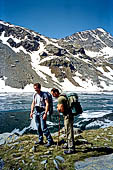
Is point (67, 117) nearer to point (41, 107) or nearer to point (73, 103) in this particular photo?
point (73, 103)

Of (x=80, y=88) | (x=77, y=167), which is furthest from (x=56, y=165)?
(x=80, y=88)

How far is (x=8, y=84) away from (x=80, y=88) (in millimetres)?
47562

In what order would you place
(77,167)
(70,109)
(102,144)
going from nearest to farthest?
(77,167), (70,109), (102,144)

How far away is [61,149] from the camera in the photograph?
7.13m

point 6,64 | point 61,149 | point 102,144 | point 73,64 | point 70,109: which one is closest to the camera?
point 70,109

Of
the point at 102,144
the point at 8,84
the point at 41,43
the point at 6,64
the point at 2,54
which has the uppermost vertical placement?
the point at 41,43

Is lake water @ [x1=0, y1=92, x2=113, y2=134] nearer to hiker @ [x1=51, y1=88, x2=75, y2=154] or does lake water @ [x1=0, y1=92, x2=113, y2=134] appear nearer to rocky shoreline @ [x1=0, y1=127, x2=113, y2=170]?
rocky shoreline @ [x1=0, y1=127, x2=113, y2=170]

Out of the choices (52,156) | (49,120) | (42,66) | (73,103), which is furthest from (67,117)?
(42,66)

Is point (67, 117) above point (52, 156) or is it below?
above

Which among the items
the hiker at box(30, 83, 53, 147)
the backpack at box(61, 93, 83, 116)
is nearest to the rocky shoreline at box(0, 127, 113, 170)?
the hiker at box(30, 83, 53, 147)

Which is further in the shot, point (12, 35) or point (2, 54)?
point (12, 35)

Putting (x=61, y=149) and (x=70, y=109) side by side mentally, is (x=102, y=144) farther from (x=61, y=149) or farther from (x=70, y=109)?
(x=70, y=109)

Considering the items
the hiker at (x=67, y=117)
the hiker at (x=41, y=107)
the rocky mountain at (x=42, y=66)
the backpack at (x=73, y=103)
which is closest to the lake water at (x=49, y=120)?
the hiker at (x=41, y=107)

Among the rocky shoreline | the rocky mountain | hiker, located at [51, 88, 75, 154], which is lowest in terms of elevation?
the rocky shoreline
